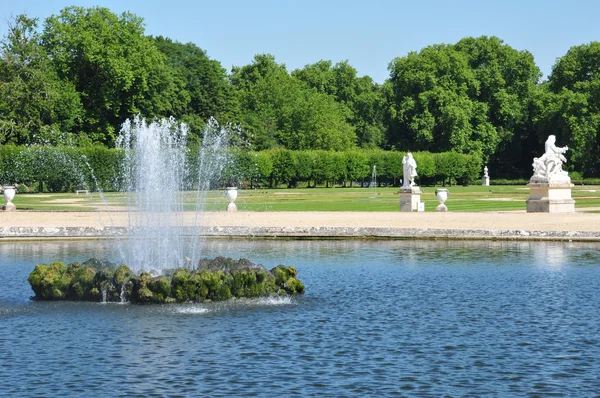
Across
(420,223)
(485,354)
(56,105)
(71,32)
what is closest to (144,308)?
(485,354)

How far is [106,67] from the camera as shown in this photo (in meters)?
63.0

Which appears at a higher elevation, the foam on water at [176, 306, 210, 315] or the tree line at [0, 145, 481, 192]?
the tree line at [0, 145, 481, 192]

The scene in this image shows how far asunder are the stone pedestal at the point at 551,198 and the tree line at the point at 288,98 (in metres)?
33.0

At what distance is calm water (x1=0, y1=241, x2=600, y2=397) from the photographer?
30.2 ft

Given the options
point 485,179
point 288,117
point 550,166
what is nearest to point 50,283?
point 550,166

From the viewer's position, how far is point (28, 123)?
5647 cm

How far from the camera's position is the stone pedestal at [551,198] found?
31000 mm

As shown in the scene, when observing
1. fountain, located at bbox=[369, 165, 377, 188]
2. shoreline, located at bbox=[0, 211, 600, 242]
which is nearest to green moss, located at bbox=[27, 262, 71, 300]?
shoreline, located at bbox=[0, 211, 600, 242]

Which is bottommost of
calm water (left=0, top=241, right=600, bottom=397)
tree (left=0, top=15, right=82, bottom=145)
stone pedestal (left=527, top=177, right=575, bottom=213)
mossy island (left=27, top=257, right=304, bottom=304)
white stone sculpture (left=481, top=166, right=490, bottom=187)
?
calm water (left=0, top=241, right=600, bottom=397)

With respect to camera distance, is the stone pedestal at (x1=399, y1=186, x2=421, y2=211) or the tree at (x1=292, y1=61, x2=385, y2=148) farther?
the tree at (x1=292, y1=61, x2=385, y2=148)

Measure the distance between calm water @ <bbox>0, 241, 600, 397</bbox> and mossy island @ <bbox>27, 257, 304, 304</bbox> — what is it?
12.4 inches

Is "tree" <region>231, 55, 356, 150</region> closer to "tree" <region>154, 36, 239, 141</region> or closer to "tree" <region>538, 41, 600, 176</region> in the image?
"tree" <region>154, 36, 239, 141</region>

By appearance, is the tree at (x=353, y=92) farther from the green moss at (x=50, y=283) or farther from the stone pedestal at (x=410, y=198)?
the green moss at (x=50, y=283)

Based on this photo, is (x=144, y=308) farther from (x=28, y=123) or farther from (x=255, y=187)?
(x=255, y=187)
